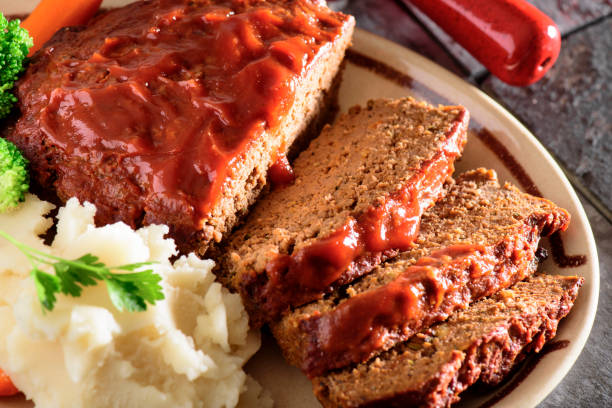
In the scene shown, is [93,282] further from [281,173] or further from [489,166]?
[489,166]

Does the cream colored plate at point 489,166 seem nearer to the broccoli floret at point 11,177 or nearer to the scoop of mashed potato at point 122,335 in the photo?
the scoop of mashed potato at point 122,335

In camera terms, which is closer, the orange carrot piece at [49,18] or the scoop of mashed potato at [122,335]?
the scoop of mashed potato at [122,335]

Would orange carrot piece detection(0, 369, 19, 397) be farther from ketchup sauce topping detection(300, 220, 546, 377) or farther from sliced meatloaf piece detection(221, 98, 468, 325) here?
ketchup sauce topping detection(300, 220, 546, 377)

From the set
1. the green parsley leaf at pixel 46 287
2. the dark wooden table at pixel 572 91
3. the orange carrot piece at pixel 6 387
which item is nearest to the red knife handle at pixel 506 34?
the dark wooden table at pixel 572 91

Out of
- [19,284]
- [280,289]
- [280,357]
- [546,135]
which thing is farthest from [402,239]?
[546,135]

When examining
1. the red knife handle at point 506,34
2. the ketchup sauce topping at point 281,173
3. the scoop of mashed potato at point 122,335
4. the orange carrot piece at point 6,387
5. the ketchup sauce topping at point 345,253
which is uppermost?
the red knife handle at point 506,34

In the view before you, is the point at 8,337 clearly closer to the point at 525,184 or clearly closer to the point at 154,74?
the point at 154,74

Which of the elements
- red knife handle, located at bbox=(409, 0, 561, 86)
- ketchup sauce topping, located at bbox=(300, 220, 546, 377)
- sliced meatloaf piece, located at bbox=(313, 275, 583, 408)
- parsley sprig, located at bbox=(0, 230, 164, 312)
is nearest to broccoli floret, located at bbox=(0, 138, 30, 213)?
parsley sprig, located at bbox=(0, 230, 164, 312)

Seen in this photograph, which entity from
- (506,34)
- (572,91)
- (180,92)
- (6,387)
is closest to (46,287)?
(6,387)
